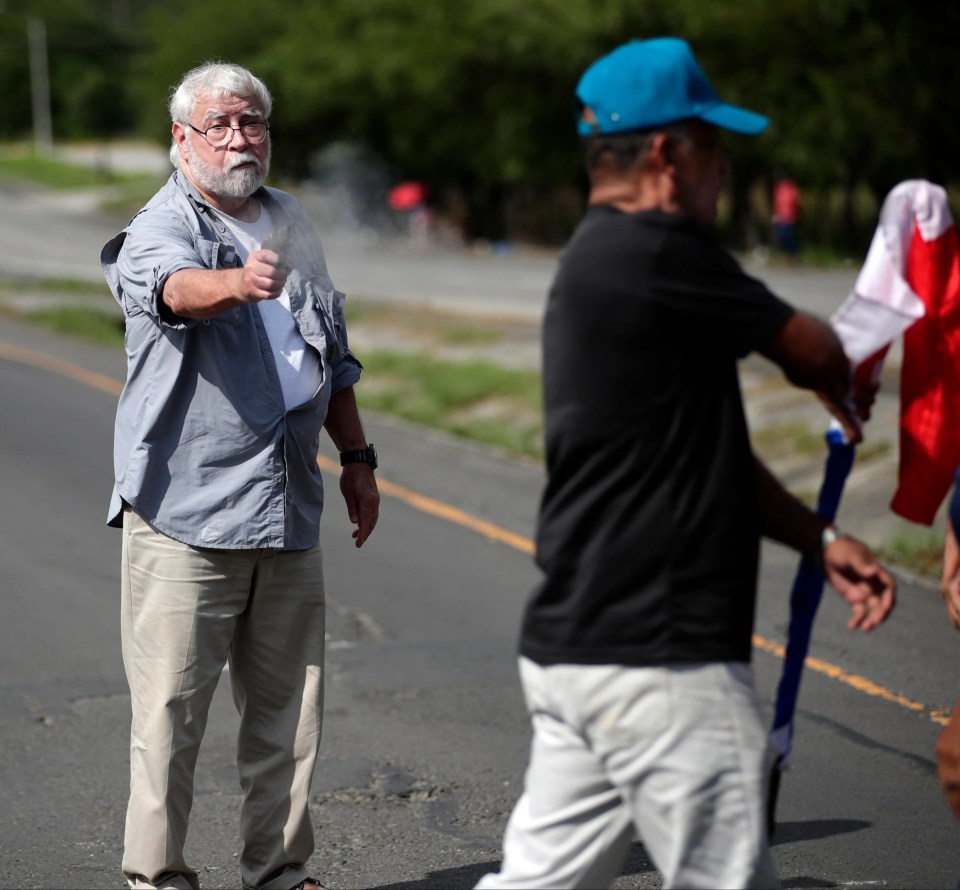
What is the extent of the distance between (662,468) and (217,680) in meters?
1.70

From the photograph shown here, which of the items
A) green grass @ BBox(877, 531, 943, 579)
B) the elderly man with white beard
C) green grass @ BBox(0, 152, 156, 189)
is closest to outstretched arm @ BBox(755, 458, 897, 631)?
the elderly man with white beard

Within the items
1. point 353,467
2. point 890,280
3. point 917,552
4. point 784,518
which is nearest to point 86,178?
point 917,552

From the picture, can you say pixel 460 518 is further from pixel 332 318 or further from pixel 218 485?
pixel 218 485

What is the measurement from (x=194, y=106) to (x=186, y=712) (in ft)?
4.87

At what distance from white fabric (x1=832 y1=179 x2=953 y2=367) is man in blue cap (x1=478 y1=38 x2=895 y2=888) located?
13 centimetres

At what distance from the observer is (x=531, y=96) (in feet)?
136

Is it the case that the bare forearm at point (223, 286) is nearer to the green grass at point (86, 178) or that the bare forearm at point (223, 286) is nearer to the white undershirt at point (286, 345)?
the white undershirt at point (286, 345)

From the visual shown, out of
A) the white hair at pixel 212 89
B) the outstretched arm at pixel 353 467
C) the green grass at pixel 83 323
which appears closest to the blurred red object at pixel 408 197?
the green grass at pixel 83 323

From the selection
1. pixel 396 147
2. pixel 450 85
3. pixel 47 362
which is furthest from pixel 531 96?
pixel 47 362

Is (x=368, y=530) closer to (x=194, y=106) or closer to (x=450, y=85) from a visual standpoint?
(x=194, y=106)

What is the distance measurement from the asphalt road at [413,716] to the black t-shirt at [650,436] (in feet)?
6.30

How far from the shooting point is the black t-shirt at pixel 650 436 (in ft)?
8.77

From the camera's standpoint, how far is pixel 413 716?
19.6ft

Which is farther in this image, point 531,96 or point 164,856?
point 531,96
